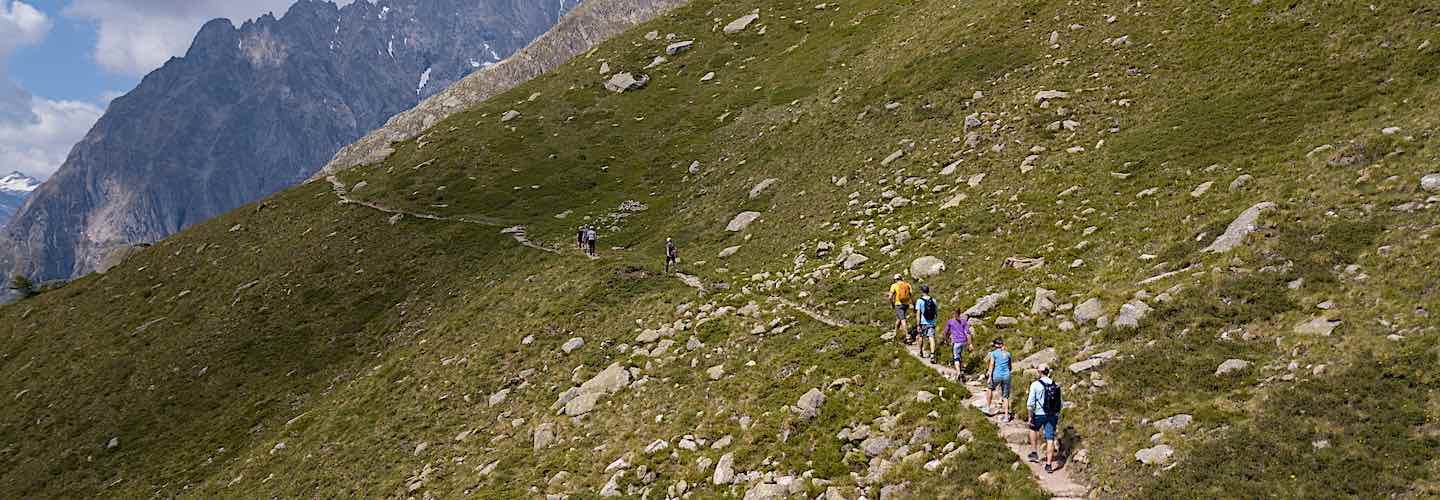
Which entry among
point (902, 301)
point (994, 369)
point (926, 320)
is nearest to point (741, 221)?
point (902, 301)

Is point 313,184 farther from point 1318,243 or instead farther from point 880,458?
point 1318,243

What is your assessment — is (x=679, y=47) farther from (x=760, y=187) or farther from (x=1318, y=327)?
(x=1318, y=327)

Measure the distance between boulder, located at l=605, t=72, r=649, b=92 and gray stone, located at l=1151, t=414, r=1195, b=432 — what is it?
78.3 metres

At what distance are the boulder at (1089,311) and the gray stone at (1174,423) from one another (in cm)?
546

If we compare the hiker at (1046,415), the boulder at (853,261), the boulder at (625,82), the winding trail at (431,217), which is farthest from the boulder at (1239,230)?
the boulder at (625,82)

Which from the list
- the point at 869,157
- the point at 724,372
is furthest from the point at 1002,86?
the point at 724,372

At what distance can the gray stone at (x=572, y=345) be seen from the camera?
112 ft

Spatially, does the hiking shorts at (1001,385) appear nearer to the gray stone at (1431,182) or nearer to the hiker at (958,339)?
the hiker at (958,339)

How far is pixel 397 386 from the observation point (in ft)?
126

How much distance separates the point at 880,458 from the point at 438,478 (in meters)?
18.8

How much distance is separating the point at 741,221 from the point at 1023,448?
30.7 metres

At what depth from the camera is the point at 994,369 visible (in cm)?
1842

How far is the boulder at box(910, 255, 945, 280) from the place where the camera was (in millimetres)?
28812

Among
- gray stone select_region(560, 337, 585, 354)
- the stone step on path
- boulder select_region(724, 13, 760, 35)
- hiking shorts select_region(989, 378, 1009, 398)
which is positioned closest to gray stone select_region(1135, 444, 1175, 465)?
the stone step on path
